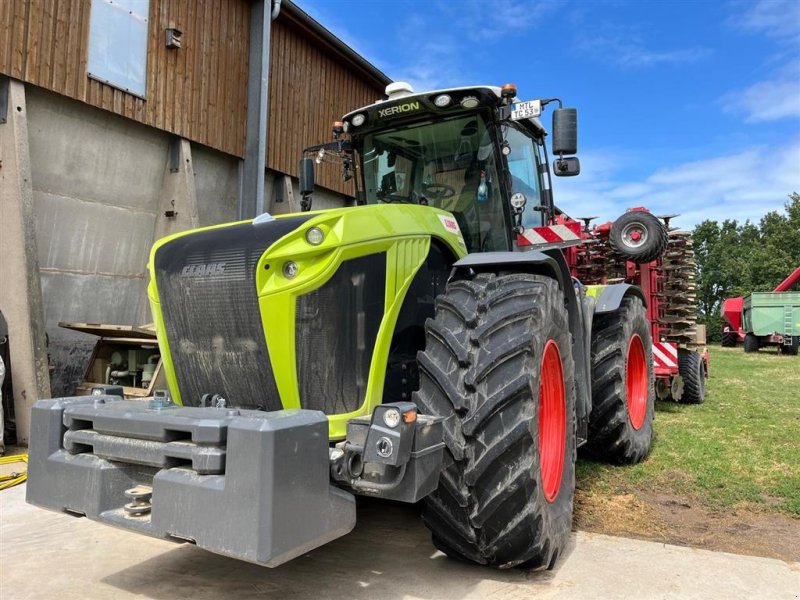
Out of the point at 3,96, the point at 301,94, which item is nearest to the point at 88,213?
the point at 3,96

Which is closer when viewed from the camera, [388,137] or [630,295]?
[388,137]

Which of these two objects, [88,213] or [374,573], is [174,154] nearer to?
[88,213]

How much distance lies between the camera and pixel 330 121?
12516 millimetres

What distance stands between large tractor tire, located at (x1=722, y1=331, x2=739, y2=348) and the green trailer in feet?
13.9

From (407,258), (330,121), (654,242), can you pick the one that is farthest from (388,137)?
(330,121)

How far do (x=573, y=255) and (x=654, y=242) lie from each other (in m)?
1.49

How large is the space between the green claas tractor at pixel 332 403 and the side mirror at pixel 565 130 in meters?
0.95

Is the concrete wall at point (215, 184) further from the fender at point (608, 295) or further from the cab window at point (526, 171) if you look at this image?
the fender at point (608, 295)

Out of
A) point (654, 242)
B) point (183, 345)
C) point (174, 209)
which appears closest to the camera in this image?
point (183, 345)

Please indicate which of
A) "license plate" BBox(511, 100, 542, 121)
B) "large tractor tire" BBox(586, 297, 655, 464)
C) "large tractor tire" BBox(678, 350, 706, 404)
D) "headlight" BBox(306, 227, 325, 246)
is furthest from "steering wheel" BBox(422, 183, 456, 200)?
"large tractor tire" BBox(678, 350, 706, 404)

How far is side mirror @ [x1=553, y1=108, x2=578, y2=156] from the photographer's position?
13.2ft

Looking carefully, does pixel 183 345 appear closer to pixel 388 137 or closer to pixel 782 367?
pixel 388 137

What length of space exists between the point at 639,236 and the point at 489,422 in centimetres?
521

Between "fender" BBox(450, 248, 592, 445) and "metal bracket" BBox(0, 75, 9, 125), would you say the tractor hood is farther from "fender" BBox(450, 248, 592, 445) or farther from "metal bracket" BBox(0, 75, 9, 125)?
"metal bracket" BBox(0, 75, 9, 125)
